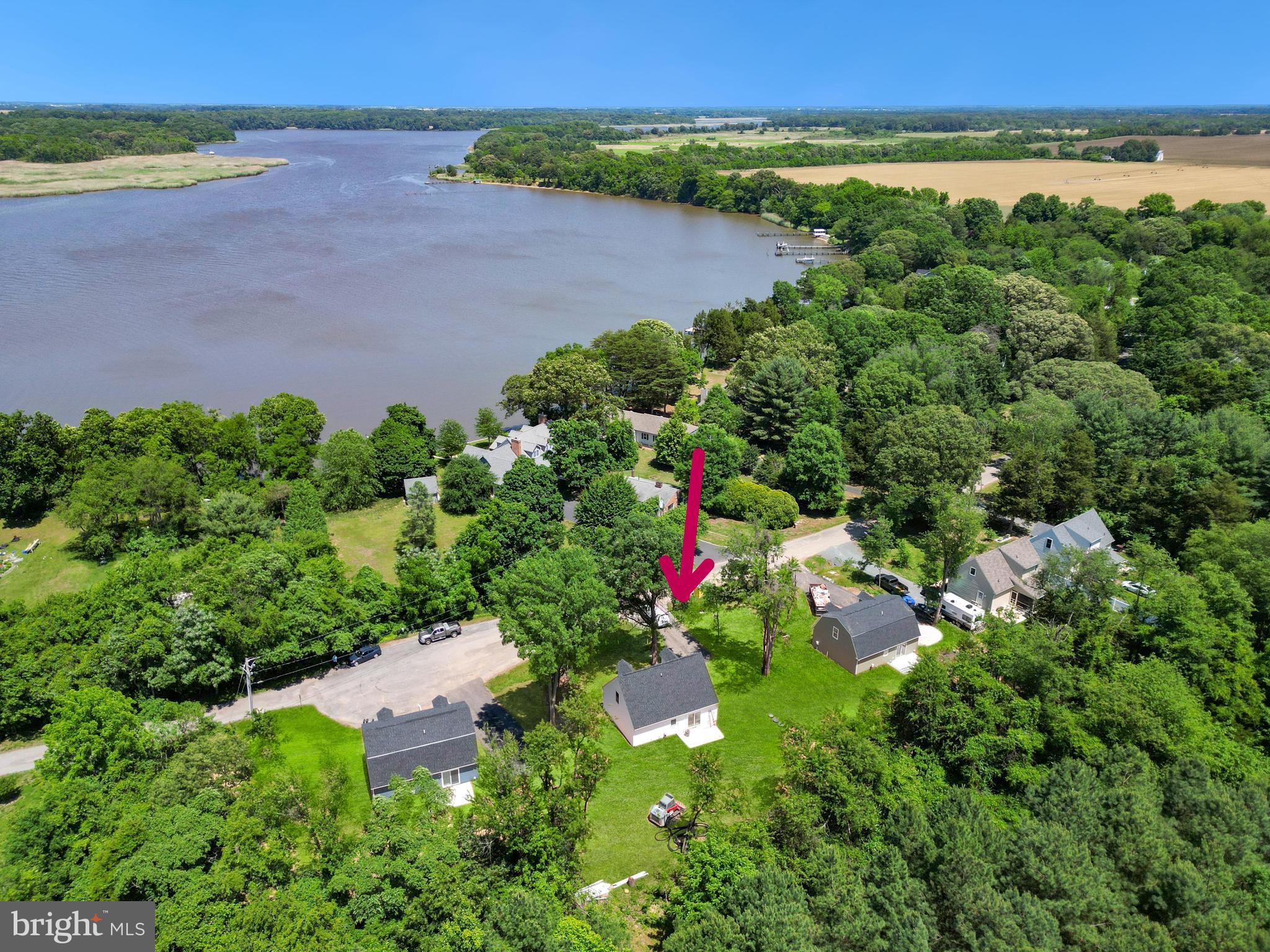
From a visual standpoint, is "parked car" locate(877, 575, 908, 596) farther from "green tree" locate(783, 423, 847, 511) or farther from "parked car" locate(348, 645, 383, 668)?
"parked car" locate(348, 645, 383, 668)

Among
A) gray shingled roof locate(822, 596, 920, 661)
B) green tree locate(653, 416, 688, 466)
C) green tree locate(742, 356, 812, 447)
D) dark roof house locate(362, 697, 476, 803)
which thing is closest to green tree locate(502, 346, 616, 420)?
green tree locate(653, 416, 688, 466)

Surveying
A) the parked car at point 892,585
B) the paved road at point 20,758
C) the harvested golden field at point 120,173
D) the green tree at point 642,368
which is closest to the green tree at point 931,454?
the parked car at point 892,585

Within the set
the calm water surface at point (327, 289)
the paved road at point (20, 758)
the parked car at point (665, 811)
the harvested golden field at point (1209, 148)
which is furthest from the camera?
the harvested golden field at point (1209, 148)

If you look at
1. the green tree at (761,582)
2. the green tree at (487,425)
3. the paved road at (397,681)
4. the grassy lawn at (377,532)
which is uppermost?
the green tree at (761,582)

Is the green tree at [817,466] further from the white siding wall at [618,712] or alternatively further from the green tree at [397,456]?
the green tree at [397,456]

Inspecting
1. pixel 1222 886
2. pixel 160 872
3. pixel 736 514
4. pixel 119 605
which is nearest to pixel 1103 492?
pixel 736 514

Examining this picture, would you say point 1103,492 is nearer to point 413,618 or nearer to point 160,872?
point 413,618

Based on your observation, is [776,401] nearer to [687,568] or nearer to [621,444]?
[621,444]
